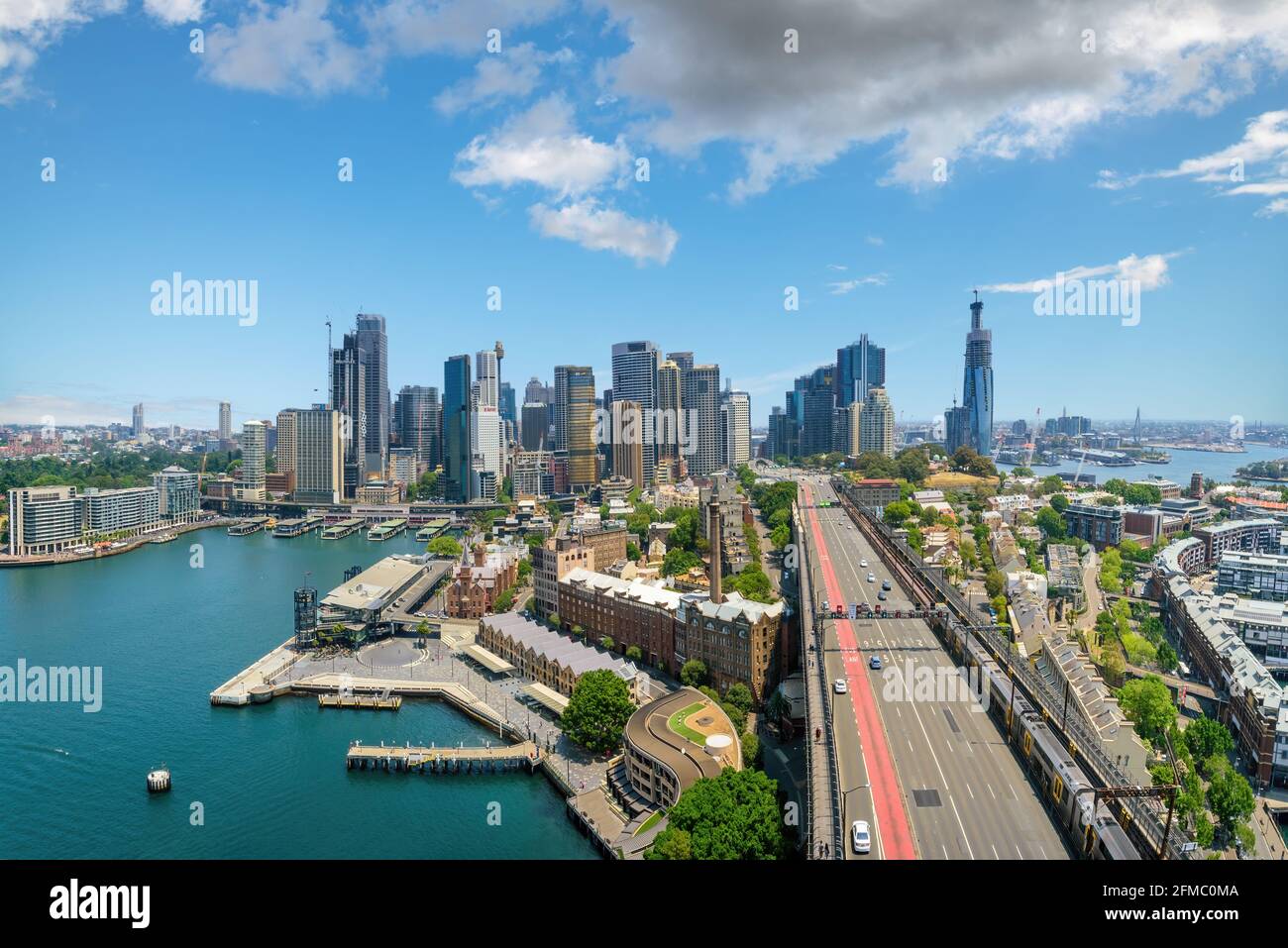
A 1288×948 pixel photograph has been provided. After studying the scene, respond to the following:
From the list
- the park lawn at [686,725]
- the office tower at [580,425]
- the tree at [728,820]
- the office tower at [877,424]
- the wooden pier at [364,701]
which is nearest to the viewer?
the tree at [728,820]

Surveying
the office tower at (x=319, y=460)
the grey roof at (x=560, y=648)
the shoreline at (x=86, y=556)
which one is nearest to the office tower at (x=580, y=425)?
the office tower at (x=319, y=460)

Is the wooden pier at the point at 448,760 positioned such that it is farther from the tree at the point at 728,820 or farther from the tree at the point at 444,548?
the tree at the point at 444,548

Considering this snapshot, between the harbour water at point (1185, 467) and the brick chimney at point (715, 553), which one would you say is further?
the harbour water at point (1185, 467)

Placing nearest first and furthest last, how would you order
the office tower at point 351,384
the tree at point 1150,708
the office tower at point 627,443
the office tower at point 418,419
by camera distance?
the tree at point 1150,708 → the office tower at point 627,443 → the office tower at point 351,384 → the office tower at point 418,419

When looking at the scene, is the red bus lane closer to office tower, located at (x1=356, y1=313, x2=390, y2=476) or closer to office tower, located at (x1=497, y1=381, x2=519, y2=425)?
office tower, located at (x1=356, y1=313, x2=390, y2=476)
